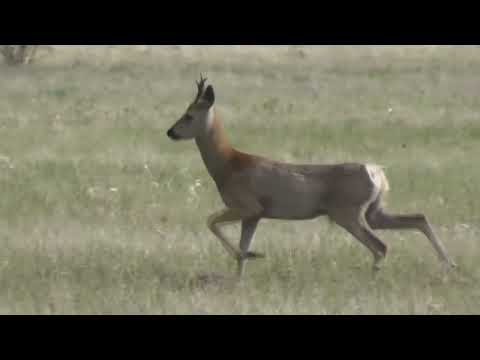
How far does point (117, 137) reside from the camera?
53.7 ft

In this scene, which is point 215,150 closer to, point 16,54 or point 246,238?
point 246,238

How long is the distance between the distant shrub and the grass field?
6.32 m

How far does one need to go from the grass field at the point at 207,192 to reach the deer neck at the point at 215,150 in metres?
0.72

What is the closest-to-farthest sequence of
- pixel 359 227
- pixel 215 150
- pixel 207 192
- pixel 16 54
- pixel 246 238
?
pixel 359 227 < pixel 246 238 < pixel 215 150 < pixel 207 192 < pixel 16 54

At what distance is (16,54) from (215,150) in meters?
25.3

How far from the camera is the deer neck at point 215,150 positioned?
9.36m

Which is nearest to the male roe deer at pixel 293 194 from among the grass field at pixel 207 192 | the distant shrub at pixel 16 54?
the grass field at pixel 207 192

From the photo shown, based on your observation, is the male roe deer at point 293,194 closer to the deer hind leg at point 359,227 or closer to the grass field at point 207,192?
the deer hind leg at point 359,227

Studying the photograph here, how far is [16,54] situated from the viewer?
33625mm

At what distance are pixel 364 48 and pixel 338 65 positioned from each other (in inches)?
277

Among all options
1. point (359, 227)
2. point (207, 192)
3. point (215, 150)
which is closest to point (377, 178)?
point (359, 227)
